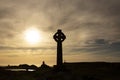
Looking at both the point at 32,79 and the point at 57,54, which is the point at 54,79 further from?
the point at 57,54

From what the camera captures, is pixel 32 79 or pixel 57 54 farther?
pixel 57 54

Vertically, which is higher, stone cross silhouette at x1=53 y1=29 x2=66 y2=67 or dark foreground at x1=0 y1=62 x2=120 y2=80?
stone cross silhouette at x1=53 y1=29 x2=66 y2=67

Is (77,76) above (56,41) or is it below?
Answer: below

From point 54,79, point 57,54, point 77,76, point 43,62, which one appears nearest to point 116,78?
point 77,76

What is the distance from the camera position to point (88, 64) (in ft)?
89.1

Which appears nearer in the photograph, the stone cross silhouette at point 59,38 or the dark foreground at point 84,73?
the dark foreground at point 84,73

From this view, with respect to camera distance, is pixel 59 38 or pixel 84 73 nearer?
pixel 84 73

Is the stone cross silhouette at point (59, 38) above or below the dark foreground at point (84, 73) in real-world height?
above

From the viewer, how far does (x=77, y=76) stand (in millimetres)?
21078

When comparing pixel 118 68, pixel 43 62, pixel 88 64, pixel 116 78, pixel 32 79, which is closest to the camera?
pixel 116 78

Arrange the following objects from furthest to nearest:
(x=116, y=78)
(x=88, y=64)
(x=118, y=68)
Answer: (x=88, y=64), (x=118, y=68), (x=116, y=78)

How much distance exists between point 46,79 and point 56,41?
20.5ft

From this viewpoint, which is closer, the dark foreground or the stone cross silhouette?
the dark foreground

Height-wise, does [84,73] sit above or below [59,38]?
below
